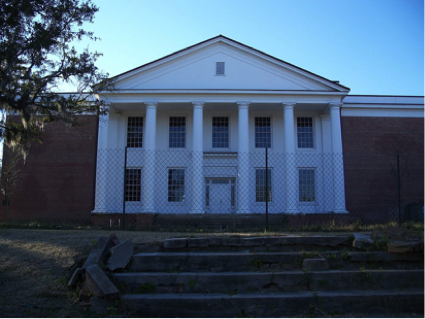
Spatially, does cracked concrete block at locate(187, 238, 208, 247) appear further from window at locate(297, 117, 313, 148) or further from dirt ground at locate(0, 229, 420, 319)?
window at locate(297, 117, 313, 148)

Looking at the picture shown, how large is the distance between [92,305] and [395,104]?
76.9 feet

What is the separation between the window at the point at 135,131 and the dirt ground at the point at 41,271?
1602 cm

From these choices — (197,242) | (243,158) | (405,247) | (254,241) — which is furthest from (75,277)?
(243,158)

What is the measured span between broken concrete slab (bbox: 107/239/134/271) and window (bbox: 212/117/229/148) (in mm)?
17444

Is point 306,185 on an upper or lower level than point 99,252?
upper

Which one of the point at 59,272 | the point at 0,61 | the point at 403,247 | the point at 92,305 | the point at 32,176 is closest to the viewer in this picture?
the point at 92,305

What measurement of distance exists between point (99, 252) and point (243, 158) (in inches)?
→ 612

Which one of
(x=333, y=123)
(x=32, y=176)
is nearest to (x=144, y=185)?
(x=32, y=176)

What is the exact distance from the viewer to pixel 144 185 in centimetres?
2062

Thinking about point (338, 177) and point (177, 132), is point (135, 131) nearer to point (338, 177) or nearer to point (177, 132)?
point (177, 132)

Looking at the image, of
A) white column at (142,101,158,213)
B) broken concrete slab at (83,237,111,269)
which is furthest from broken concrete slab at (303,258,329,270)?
white column at (142,101,158,213)

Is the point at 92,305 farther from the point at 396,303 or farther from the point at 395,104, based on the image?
the point at 395,104

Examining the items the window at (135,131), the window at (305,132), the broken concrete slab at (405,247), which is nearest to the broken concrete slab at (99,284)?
the broken concrete slab at (405,247)

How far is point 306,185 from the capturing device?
22.7m
